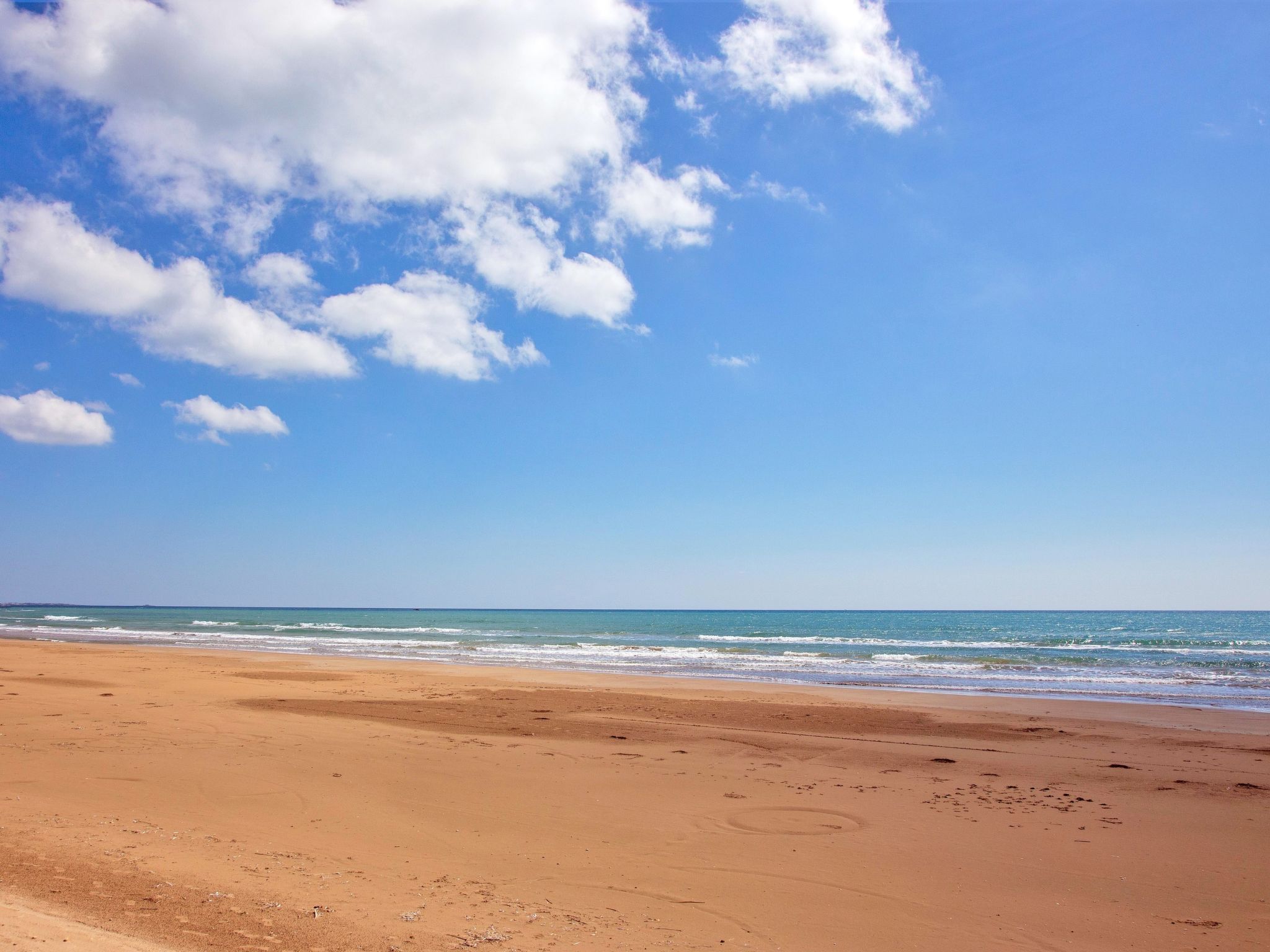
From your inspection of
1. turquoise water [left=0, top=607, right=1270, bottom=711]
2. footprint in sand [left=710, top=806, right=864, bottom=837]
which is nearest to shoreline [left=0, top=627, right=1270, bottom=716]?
turquoise water [left=0, top=607, right=1270, bottom=711]

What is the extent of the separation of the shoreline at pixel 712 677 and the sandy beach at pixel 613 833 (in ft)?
17.4

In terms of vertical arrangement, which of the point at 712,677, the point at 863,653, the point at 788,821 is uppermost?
the point at 788,821

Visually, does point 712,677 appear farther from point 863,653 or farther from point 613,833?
point 613,833

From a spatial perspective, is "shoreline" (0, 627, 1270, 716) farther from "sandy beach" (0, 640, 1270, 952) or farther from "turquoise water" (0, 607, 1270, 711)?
"sandy beach" (0, 640, 1270, 952)

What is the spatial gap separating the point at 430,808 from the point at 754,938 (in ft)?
13.1

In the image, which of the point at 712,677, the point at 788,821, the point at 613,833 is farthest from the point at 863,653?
the point at 613,833

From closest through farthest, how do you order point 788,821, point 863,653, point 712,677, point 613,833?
point 613,833 → point 788,821 → point 712,677 → point 863,653

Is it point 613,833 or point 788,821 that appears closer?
point 613,833

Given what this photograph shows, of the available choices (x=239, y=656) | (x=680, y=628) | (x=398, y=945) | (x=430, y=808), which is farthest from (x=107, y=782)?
(x=680, y=628)

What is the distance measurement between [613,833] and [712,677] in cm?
1868

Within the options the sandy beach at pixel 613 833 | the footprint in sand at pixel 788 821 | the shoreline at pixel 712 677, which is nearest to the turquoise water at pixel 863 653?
the shoreline at pixel 712 677

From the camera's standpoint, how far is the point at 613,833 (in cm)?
664

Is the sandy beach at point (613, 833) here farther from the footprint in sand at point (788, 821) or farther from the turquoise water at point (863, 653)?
the turquoise water at point (863, 653)

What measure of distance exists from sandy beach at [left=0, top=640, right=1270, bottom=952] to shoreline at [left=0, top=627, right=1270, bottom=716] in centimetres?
530
